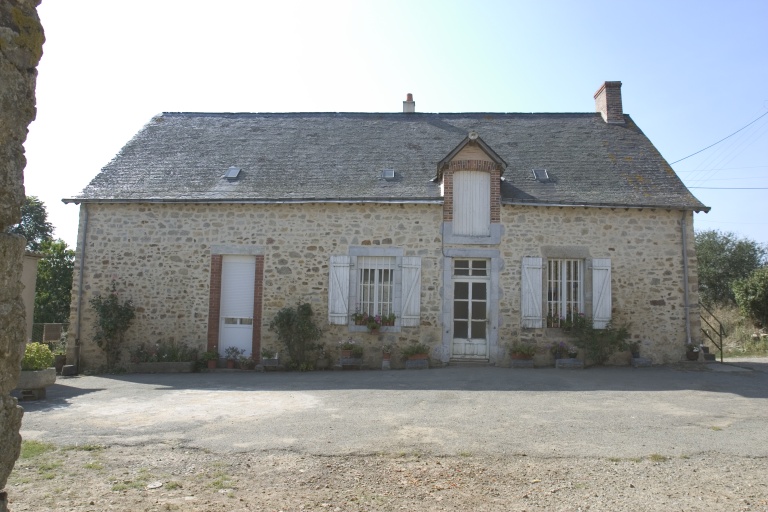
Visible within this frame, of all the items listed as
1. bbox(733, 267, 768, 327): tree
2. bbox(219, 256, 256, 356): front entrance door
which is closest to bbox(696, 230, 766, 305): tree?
bbox(733, 267, 768, 327): tree

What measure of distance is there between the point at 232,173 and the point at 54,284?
10668 mm

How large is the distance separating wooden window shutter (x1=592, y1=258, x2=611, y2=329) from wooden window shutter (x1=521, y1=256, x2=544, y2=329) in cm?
101

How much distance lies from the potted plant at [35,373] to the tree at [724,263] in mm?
24721

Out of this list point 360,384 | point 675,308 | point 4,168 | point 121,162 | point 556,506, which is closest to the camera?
point 4,168

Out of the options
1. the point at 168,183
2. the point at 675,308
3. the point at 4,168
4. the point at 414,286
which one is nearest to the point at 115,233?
the point at 168,183

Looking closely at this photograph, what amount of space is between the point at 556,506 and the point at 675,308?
8.90 meters

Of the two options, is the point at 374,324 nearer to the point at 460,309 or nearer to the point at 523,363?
the point at 460,309

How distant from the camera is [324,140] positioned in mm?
13812

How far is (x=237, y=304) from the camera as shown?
1174 centimetres

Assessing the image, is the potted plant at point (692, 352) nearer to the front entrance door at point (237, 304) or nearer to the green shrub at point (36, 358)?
the front entrance door at point (237, 304)

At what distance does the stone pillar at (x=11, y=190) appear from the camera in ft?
7.11

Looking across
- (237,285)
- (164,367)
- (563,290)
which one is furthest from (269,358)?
(563,290)

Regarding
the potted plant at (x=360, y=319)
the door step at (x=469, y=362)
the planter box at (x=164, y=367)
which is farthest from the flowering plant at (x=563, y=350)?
the planter box at (x=164, y=367)

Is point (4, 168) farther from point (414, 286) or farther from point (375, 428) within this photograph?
point (414, 286)
